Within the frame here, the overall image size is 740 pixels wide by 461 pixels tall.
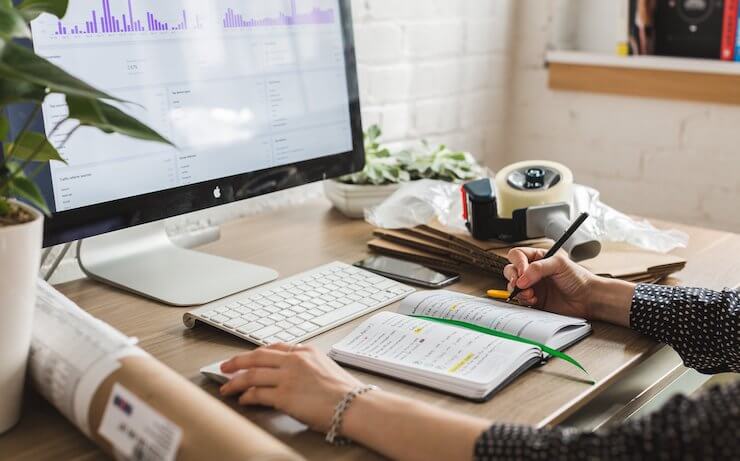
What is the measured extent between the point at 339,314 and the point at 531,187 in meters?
0.41

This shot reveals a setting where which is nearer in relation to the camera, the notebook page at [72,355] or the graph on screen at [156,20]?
the notebook page at [72,355]

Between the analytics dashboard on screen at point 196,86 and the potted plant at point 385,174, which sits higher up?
the analytics dashboard on screen at point 196,86

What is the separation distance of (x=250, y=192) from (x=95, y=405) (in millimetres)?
506

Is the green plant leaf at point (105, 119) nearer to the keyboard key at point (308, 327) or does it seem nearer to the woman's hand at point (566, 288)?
the keyboard key at point (308, 327)

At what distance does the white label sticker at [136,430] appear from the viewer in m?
0.63

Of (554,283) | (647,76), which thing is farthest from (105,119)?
(647,76)

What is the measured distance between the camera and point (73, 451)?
74 centimetres

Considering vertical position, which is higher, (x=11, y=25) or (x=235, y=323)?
(x=11, y=25)

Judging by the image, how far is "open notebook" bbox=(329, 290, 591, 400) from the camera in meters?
0.84

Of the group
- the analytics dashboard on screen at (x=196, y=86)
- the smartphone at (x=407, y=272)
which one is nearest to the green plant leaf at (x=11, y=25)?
the analytics dashboard on screen at (x=196, y=86)

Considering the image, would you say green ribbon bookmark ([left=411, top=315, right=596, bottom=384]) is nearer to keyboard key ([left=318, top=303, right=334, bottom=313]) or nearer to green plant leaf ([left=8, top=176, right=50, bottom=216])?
keyboard key ([left=318, top=303, right=334, bottom=313])

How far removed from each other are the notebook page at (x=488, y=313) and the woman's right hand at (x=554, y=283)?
36 mm

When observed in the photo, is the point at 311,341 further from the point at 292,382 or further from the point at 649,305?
the point at 649,305

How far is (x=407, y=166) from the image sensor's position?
1.49 metres
